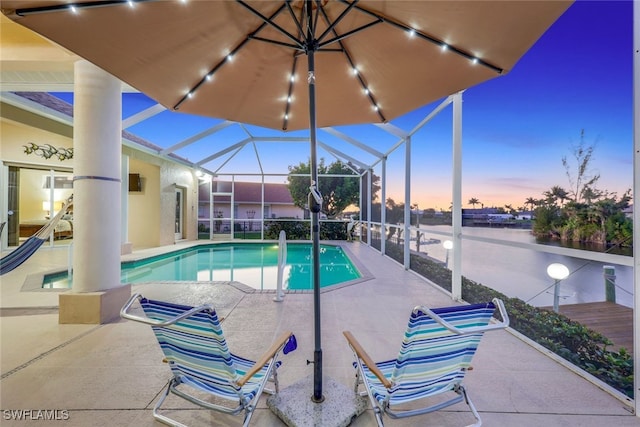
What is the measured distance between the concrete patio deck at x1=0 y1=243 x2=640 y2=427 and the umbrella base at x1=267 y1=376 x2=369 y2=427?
8cm

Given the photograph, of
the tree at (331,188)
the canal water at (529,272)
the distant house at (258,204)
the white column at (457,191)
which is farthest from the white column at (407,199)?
the distant house at (258,204)

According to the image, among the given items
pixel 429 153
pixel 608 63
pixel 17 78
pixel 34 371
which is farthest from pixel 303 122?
pixel 429 153

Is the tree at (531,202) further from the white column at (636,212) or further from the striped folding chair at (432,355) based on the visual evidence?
the striped folding chair at (432,355)

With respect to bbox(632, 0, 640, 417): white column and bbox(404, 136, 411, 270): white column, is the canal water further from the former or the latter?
bbox(404, 136, 411, 270): white column

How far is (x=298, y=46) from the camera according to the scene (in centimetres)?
179

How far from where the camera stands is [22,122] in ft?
19.9

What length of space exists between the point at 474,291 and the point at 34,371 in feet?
18.3

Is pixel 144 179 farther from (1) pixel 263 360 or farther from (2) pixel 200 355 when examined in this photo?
(1) pixel 263 360

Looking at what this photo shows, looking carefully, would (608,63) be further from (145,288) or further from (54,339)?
(145,288)

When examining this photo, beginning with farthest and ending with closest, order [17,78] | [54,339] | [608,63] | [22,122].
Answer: [22,122]
[17,78]
[608,63]
[54,339]

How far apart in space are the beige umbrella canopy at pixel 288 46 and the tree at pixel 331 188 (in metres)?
11.0

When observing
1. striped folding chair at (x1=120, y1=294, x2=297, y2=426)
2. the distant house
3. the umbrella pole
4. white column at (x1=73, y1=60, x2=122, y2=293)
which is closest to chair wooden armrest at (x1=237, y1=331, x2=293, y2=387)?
striped folding chair at (x1=120, y1=294, x2=297, y2=426)

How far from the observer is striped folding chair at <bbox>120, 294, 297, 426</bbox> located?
1.48 meters

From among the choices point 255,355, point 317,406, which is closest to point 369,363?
point 317,406
